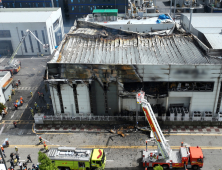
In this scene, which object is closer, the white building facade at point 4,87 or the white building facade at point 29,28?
the white building facade at point 4,87

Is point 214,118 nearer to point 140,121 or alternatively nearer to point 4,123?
point 140,121

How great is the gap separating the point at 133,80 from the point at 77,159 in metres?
14.5

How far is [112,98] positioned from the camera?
39.2 meters

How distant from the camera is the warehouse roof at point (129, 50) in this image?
39812 mm

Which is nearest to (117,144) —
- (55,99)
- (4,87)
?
(55,99)

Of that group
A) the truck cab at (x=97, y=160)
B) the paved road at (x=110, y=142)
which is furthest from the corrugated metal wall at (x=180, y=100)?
the truck cab at (x=97, y=160)

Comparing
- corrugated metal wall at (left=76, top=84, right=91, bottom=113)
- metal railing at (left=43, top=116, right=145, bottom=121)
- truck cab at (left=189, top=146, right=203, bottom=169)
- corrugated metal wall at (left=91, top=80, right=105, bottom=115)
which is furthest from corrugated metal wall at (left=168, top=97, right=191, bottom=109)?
corrugated metal wall at (left=76, top=84, right=91, bottom=113)

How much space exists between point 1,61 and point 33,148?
4050cm

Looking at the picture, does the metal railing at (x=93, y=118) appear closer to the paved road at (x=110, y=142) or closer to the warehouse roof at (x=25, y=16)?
the paved road at (x=110, y=142)

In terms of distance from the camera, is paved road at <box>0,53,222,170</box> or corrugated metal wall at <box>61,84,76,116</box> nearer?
paved road at <box>0,53,222,170</box>

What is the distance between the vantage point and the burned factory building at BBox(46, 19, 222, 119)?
120 ft

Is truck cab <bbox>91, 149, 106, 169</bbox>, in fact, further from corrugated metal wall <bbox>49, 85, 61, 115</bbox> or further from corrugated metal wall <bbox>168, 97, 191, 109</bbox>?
corrugated metal wall <bbox>168, 97, 191, 109</bbox>

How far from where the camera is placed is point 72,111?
134ft

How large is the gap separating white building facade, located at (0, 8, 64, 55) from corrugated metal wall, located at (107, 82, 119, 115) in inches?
1463
